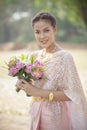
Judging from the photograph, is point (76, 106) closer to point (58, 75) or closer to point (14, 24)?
point (58, 75)

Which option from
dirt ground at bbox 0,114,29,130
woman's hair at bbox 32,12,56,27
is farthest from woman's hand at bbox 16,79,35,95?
dirt ground at bbox 0,114,29,130

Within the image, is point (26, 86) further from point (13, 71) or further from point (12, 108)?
point (12, 108)

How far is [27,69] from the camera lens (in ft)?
6.65

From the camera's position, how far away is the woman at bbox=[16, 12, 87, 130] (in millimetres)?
2041

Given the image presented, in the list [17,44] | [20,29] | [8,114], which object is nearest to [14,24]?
[20,29]

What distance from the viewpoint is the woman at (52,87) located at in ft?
6.70

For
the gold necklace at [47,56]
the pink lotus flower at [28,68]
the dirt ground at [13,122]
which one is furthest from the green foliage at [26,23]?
the pink lotus flower at [28,68]

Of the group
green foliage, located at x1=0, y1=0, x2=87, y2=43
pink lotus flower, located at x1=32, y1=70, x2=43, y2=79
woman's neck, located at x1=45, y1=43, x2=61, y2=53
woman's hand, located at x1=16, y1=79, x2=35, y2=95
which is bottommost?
woman's hand, located at x1=16, y1=79, x2=35, y2=95

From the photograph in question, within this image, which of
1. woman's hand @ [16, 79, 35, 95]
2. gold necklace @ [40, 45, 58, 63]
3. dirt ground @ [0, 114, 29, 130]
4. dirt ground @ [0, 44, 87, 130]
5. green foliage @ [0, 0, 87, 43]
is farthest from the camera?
green foliage @ [0, 0, 87, 43]

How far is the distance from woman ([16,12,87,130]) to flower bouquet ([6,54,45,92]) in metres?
0.04

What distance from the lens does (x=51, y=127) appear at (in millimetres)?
2121

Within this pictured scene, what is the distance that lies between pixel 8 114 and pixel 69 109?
10.0 feet

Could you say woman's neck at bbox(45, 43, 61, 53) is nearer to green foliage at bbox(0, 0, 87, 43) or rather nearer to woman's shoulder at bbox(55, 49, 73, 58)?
woman's shoulder at bbox(55, 49, 73, 58)

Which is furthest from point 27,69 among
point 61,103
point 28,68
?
point 61,103
